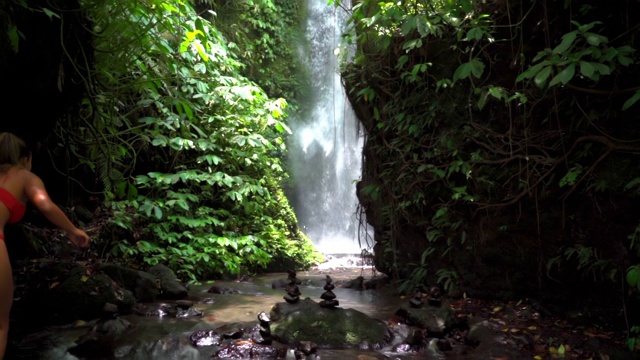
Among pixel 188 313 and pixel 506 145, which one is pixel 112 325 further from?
pixel 506 145

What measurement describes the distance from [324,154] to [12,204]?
14.3 m

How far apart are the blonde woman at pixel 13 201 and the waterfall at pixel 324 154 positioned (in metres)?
13.0

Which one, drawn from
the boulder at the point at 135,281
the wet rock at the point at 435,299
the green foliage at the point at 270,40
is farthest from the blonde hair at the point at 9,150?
the green foliage at the point at 270,40

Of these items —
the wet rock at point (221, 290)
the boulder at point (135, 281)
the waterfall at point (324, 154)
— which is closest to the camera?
the boulder at point (135, 281)

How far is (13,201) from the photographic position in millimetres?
3047

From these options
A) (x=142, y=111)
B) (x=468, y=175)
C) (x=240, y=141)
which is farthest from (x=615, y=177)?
(x=142, y=111)

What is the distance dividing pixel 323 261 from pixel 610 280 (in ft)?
25.7

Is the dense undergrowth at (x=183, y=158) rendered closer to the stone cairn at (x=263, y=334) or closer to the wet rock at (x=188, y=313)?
the wet rock at (x=188, y=313)

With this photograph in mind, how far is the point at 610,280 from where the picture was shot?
4.08 metres

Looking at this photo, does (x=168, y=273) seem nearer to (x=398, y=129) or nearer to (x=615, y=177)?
(x=398, y=129)

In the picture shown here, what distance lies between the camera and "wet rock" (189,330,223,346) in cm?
424

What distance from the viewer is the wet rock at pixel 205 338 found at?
4238mm

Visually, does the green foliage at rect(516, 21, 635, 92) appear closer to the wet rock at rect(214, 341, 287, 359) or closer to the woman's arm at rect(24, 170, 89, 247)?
the wet rock at rect(214, 341, 287, 359)

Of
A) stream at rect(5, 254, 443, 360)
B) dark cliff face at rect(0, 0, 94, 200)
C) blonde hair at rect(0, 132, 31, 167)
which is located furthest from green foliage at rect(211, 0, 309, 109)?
blonde hair at rect(0, 132, 31, 167)
